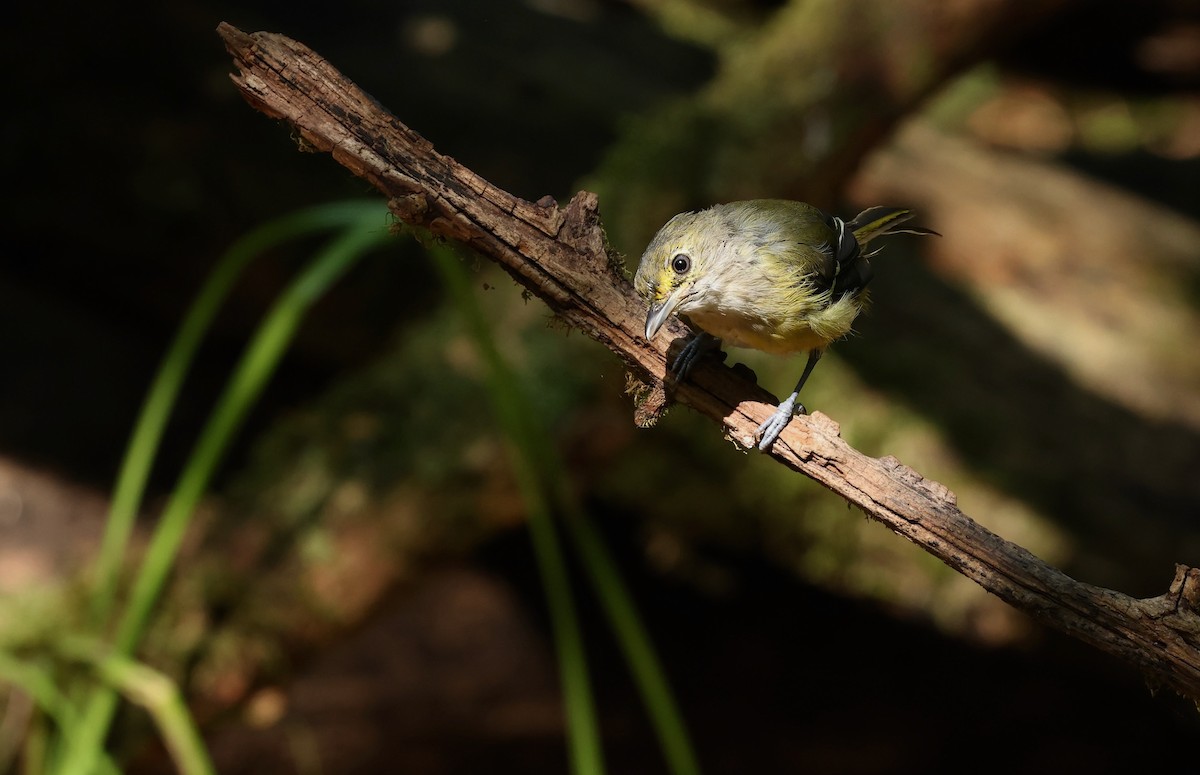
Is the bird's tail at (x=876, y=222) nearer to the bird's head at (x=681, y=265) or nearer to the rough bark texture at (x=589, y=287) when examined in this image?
the bird's head at (x=681, y=265)

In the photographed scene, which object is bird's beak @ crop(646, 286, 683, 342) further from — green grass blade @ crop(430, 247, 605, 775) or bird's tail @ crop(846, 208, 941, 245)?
green grass blade @ crop(430, 247, 605, 775)

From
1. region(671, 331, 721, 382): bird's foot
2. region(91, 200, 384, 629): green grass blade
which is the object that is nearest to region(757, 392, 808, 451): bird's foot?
region(671, 331, 721, 382): bird's foot

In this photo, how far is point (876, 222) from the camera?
6.35 feet

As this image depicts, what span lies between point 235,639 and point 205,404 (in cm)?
171

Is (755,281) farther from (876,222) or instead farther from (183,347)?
(183,347)

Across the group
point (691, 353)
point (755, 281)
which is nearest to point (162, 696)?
point (691, 353)

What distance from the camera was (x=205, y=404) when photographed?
4980mm

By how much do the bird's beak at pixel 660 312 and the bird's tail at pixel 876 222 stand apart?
0.44 m

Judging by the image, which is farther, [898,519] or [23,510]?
[23,510]

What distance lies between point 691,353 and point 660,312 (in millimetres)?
114

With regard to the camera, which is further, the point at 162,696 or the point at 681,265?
the point at 162,696

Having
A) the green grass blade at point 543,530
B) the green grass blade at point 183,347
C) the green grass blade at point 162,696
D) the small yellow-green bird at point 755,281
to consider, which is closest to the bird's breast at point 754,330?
the small yellow-green bird at point 755,281

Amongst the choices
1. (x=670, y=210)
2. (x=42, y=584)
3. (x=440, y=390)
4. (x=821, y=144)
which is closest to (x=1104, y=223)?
(x=821, y=144)

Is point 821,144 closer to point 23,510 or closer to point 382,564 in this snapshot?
point 382,564
